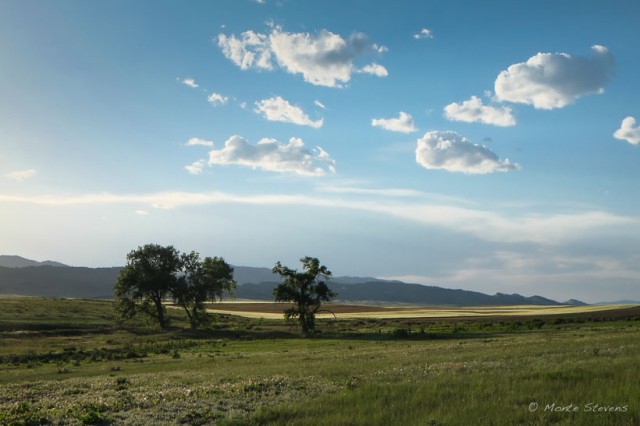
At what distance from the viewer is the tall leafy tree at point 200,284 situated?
92750 mm

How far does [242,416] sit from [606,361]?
1529 centimetres

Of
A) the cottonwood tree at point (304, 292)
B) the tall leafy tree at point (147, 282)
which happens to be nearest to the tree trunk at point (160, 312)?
the tall leafy tree at point (147, 282)

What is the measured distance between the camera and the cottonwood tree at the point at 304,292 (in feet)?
271

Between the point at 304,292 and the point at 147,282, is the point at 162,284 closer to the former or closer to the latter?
the point at 147,282

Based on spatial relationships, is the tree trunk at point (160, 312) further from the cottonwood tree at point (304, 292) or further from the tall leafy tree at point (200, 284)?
the cottonwood tree at point (304, 292)

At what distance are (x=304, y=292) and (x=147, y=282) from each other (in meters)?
28.2

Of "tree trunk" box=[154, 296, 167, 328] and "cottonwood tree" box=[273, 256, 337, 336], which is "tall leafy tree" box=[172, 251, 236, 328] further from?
"cottonwood tree" box=[273, 256, 337, 336]

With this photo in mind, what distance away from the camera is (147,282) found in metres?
88.8

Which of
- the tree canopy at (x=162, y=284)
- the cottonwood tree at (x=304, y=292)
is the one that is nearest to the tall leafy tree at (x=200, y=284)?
the tree canopy at (x=162, y=284)

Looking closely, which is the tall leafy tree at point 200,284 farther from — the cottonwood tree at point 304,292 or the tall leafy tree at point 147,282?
the cottonwood tree at point 304,292

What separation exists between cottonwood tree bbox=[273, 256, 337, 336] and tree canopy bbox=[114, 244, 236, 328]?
18.6 m

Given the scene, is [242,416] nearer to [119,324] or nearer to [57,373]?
[57,373]

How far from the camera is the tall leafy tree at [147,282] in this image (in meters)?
88.8

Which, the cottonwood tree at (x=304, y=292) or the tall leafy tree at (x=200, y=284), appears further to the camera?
the tall leafy tree at (x=200, y=284)
